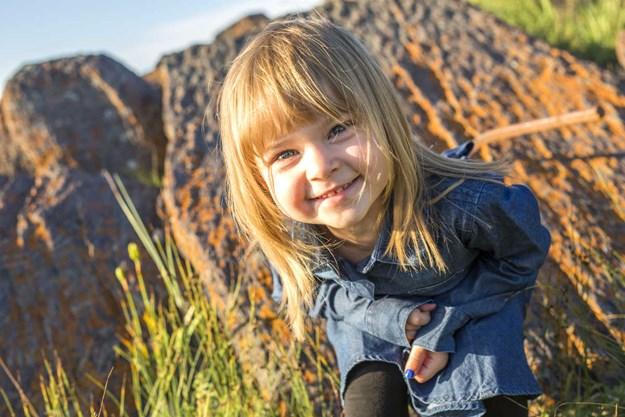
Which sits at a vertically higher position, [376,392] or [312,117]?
[312,117]

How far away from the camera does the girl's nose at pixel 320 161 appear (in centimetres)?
186

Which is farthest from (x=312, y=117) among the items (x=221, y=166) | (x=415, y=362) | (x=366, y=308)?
(x=221, y=166)

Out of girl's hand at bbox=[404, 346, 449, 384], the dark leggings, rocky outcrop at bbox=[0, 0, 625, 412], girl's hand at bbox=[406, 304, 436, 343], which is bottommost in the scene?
the dark leggings

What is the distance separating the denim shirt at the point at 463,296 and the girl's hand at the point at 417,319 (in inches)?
0.6

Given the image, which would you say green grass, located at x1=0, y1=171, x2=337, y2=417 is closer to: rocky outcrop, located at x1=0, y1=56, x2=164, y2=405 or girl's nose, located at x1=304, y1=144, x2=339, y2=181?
rocky outcrop, located at x1=0, y1=56, x2=164, y2=405

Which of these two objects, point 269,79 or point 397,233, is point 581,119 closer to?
point 397,233

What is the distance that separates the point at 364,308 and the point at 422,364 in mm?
252

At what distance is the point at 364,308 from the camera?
2.26 meters

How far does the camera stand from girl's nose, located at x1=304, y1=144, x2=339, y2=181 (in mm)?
1863

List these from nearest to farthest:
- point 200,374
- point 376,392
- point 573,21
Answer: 1. point 376,392
2. point 200,374
3. point 573,21

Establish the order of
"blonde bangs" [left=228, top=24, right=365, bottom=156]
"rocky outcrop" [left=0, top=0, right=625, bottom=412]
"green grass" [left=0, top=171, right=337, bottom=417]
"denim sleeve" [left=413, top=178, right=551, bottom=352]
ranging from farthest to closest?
"rocky outcrop" [left=0, top=0, right=625, bottom=412] → "green grass" [left=0, top=171, right=337, bottom=417] → "denim sleeve" [left=413, top=178, right=551, bottom=352] → "blonde bangs" [left=228, top=24, right=365, bottom=156]

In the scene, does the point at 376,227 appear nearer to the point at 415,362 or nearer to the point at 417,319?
the point at 417,319

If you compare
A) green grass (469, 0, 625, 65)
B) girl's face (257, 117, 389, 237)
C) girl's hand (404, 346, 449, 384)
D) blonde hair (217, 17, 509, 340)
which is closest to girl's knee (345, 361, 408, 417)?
girl's hand (404, 346, 449, 384)

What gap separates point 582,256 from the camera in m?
2.55
